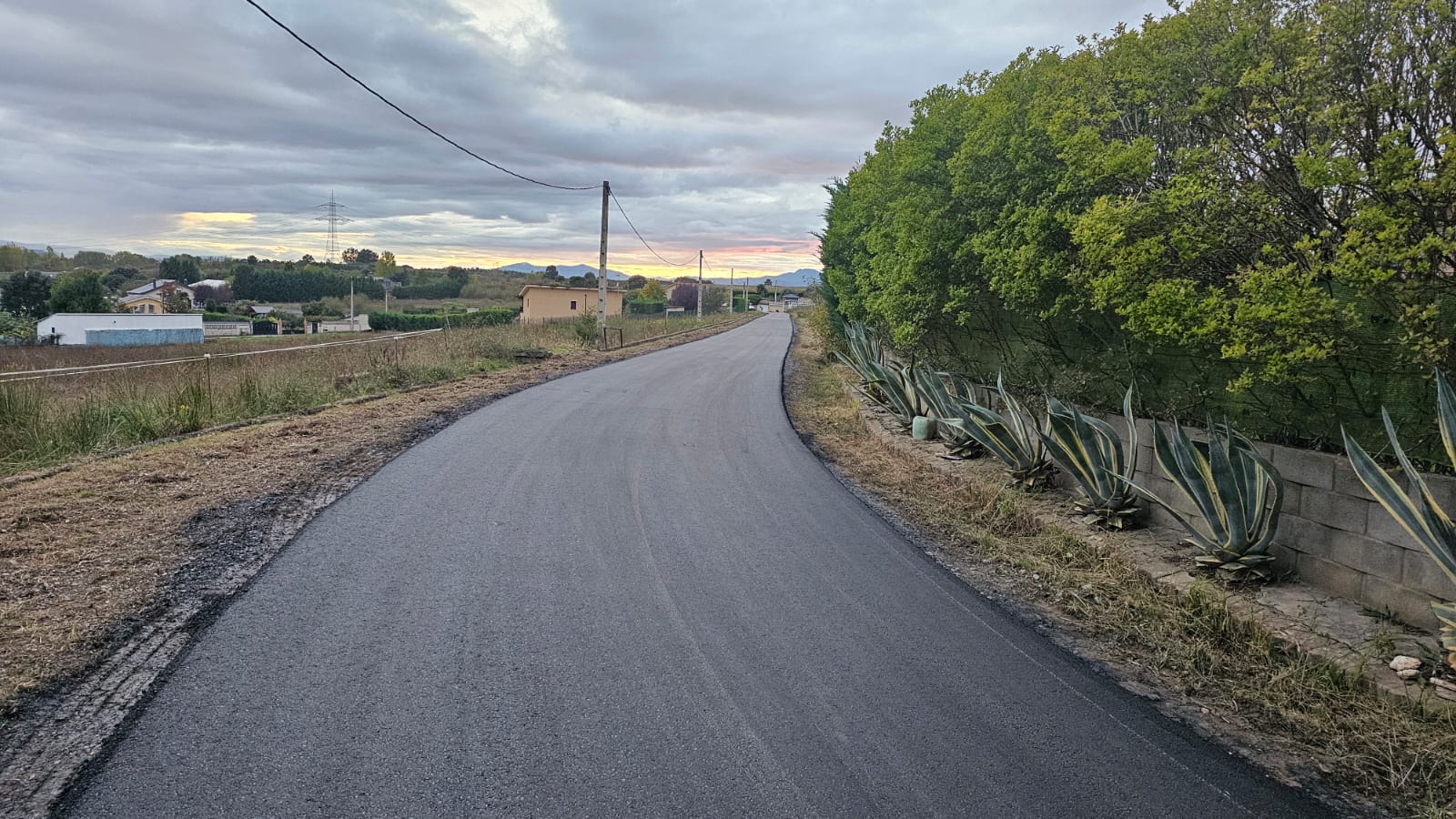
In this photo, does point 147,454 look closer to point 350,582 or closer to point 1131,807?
point 350,582

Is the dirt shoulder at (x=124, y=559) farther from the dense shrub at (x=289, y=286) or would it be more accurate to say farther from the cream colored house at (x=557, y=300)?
the dense shrub at (x=289, y=286)

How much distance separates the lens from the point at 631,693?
3404 mm

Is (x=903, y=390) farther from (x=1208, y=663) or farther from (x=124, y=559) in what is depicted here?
(x=124, y=559)

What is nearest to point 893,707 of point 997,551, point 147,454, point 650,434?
point 997,551

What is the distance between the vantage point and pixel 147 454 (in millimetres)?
7855

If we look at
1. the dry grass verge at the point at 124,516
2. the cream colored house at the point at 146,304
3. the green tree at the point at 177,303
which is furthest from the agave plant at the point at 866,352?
the cream colored house at the point at 146,304

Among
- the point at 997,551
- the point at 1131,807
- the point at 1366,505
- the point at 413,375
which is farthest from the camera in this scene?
the point at 413,375

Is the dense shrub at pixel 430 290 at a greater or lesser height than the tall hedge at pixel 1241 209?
greater

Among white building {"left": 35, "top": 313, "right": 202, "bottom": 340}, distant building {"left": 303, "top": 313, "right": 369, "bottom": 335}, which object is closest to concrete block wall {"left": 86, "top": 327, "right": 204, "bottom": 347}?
white building {"left": 35, "top": 313, "right": 202, "bottom": 340}

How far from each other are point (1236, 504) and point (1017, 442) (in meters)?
2.71

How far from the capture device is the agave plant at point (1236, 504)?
181 inches

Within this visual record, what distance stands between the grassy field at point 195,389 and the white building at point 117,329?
1470 inches

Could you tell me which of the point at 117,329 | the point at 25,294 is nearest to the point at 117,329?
the point at 117,329

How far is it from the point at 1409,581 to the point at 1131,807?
237 centimetres
